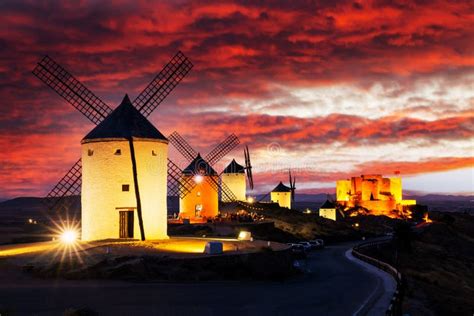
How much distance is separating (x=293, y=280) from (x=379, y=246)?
3210 cm

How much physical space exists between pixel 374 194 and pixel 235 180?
43.2 metres

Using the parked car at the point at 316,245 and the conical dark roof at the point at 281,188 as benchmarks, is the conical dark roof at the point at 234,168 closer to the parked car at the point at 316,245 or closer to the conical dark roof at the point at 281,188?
the conical dark roof at the point at 281,188

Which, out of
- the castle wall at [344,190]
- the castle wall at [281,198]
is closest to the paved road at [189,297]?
the castle wall at [281,198]

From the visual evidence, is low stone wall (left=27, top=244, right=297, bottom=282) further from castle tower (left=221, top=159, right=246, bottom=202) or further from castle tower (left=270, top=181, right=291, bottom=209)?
castle tower (left=270, top=181, right=291, bottom=209)

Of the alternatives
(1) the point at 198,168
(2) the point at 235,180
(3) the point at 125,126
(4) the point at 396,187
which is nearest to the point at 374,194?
(4) the point at 396,187

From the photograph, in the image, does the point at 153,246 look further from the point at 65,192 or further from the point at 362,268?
the point at 362,268

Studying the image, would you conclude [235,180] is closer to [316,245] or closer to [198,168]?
[198,168]

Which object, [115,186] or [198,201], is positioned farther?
[198,201]

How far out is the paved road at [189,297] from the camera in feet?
56.3

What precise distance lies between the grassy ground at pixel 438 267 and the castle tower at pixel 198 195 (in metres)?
18.3

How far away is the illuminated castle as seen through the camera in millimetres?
108188

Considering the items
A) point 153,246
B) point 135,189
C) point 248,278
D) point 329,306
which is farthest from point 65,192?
point 329,306

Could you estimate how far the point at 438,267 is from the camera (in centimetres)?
5238

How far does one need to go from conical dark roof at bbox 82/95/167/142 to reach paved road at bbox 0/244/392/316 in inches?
465
